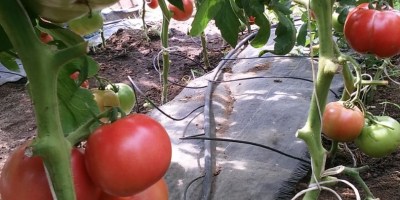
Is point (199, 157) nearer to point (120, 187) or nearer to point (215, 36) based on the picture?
point (120, 187)

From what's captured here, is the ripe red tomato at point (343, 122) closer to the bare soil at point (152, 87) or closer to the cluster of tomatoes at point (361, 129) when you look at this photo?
the cluster of tomatoes at point (361, 129)

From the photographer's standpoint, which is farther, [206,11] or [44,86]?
[206,11]

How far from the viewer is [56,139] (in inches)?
14.3

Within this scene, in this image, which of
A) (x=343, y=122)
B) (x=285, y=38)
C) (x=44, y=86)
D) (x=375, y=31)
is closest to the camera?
(x=44, y=86)

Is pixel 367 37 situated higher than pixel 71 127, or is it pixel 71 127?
pixel 71 127

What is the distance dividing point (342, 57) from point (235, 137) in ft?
3.18

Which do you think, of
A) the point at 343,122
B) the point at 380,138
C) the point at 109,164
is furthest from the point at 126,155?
the point at 380,138

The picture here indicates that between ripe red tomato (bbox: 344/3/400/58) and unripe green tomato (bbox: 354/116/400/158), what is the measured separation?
29 centimetres

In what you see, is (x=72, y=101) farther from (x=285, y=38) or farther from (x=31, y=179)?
(x=285, y=38)

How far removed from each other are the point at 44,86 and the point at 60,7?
0.25 ft

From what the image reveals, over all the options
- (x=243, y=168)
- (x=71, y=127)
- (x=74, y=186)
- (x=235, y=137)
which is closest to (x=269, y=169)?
(x=243, y=168)

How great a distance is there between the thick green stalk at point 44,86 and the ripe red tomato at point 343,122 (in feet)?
3.37

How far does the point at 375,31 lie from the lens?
1.03 meters

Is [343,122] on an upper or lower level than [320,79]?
lower
